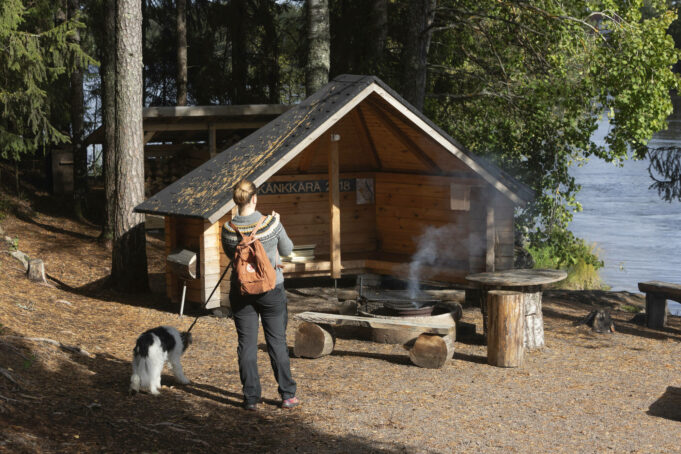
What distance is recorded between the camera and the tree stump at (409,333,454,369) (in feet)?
27.8

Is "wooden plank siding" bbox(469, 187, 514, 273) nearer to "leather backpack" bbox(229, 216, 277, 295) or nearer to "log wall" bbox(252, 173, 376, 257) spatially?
"log wall" bbox(252, 173, 376, 257)

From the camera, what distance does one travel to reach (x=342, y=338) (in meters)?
10.1

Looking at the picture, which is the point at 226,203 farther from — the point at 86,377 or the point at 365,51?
the point at 365,51

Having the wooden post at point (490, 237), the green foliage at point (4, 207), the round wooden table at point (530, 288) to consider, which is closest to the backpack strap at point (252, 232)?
the round wooden table at point (530, 288)

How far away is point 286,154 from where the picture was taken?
1036cm

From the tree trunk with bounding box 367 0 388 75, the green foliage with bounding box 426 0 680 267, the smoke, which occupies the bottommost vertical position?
the smoke

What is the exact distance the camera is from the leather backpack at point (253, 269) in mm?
6359

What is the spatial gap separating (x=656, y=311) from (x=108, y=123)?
10523 mm

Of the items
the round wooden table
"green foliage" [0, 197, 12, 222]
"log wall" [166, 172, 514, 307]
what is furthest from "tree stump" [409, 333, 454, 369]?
"green foliage" [0, 197, 12, 222]

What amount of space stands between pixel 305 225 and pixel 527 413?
7.03 m

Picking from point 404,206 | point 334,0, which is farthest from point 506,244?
point 334,0

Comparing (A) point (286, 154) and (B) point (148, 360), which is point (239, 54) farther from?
(B) point (148, 360)

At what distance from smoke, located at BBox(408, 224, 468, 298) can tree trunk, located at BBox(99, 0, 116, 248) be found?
20.6ft

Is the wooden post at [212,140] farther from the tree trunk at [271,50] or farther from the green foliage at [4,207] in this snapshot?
the tree trunk at [271,50]
